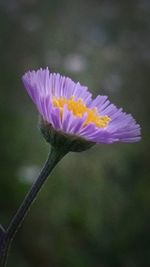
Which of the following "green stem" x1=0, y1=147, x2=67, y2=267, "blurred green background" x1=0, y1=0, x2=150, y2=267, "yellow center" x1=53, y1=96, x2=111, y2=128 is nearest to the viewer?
"green stem" x1=0, y1=147, x2=67, y2=267

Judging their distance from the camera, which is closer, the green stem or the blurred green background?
the green stem

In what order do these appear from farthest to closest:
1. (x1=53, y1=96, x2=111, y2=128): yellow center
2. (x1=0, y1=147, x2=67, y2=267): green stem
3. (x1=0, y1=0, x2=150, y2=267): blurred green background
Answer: (x1=0, y1=0, x2=150, y2=267): blurred green background < (x1=53, y1=96, x2=111, y2=128): yellow center < (x1=0, y1=147, x2=67, y2=267): green stem

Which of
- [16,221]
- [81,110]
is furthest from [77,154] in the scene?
[16,221]

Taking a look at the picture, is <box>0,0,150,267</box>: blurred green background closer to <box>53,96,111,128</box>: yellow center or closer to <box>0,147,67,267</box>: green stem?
<box>53,96,111,128</box>: yellow center

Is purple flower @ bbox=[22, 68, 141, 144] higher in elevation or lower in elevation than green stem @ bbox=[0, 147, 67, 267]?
higher

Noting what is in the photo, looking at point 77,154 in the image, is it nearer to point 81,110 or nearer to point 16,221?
point 81,110

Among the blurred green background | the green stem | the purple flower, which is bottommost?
the green stem

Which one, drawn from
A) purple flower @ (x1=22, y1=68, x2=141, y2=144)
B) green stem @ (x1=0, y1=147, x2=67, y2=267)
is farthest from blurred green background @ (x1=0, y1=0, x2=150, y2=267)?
green stem @ (x1=0, y1=147, x2=67, y2=267)

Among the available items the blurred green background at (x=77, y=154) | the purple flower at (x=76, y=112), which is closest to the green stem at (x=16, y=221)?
the purple flower at (x=76, y=112)
